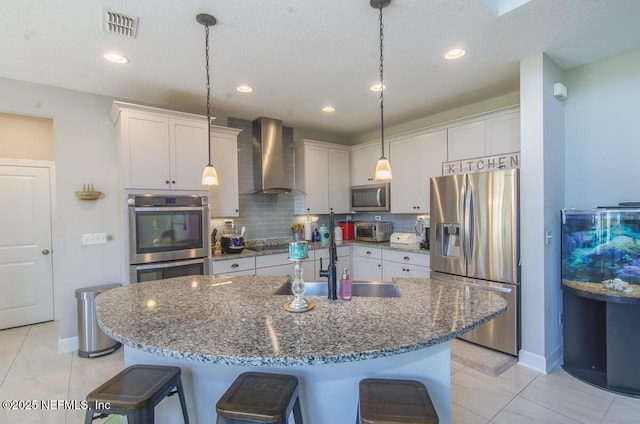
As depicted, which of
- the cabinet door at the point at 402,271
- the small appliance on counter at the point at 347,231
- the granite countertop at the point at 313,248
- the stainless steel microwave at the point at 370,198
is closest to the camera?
the granite countertop at the point at 313,248

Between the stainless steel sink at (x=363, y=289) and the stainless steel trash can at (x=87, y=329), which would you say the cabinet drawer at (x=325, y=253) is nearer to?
the stainless steel sink at (x=363, y=289)

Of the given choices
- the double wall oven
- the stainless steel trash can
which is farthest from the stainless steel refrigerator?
the stainless steel trash can

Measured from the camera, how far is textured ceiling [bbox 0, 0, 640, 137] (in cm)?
196

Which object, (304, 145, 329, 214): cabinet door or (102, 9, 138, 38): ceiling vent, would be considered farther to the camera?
(304, 145, 329, 214): cabinet door

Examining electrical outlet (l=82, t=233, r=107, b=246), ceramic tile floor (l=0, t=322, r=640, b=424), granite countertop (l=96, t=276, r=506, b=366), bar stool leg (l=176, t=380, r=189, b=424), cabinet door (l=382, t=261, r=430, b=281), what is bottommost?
ceramic tile floor (l=0, t=322, r=640, b=424)

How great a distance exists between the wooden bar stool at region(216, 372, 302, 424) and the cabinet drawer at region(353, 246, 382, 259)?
3.06 metres

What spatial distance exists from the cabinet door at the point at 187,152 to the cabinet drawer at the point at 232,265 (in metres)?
0.88

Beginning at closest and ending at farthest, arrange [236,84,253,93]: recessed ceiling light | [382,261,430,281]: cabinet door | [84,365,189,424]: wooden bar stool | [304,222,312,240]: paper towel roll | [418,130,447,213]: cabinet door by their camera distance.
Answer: [84,365,189,424]: wooden bar stool → [236,84,253,93]: recessed ceiling light → [382,261,430,281]: cabinet door → [418,130,447,213]: cabinet door → [304,222,312,240]: paper towel roll

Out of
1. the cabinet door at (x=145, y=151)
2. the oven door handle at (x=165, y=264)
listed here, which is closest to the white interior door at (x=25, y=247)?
the cabinet door at (x=145, y=151)

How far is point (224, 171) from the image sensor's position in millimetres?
3830

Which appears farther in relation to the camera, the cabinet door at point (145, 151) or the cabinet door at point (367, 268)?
the cabinet door at point (367, 268)

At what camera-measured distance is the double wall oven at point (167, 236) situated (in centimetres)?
304

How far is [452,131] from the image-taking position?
374 cm

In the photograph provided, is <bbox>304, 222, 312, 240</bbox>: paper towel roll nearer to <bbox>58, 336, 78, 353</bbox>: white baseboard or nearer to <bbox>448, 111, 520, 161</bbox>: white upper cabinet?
<bbox>448, 111, 520, 161</bbox>: white upper cabinet
